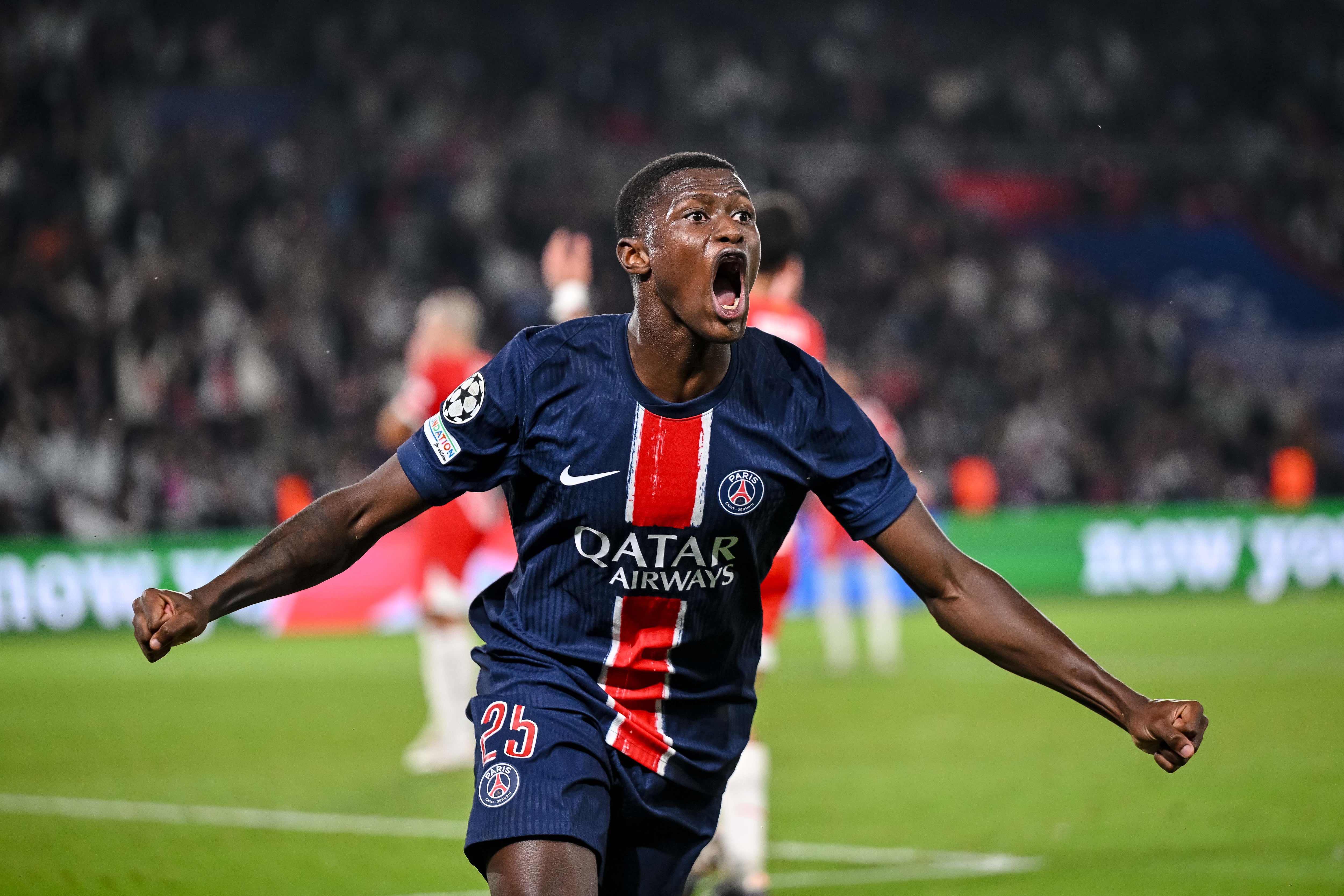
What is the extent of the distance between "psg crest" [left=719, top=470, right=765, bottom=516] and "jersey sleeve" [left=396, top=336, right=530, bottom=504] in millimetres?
483

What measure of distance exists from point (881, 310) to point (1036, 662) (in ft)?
67.9

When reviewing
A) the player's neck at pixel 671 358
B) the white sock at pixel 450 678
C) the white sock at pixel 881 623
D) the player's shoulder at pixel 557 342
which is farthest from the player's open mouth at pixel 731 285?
the white sock at pixel 881 623

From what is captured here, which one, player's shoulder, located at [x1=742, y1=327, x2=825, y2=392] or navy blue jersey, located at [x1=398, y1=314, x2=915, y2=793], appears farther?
player's shoulder, located at [x1=742, y1=327, x2=825, y2=392]

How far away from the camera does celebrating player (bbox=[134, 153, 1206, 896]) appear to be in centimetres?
359

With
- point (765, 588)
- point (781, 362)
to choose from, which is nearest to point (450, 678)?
point (765, 588)

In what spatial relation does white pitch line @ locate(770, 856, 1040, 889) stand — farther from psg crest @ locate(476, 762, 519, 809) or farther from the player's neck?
the player's neck

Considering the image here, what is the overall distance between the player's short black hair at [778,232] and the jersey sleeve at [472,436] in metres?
2.34

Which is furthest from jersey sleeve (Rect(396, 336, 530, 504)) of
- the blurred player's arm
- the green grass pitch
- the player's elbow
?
the green grass pitch

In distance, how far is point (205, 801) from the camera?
7.97 meters

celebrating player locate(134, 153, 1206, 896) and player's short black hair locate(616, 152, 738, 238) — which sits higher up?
player's short black hair locate(616, 152, 738, 238)

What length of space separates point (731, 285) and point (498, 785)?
121 cm

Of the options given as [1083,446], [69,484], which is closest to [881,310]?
[1083,446]

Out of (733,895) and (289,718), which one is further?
(289,718)

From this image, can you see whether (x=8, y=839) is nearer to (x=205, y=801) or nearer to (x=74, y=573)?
(x=205, y=801)
